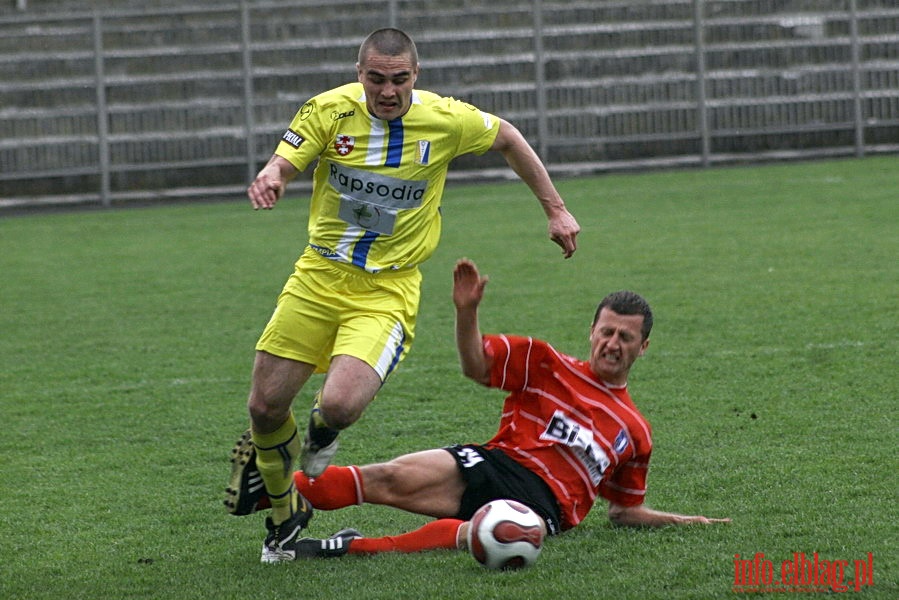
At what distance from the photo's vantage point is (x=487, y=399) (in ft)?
22.7

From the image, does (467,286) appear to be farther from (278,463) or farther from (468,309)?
(278,463)

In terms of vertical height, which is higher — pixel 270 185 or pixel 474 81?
pixel 474 81

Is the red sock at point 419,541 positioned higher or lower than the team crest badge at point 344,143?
lower

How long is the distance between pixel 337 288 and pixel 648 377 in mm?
2864

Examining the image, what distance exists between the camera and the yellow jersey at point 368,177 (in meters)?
4.82

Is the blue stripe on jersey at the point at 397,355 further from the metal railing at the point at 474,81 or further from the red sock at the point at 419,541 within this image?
the metal railing at the point at 474,81

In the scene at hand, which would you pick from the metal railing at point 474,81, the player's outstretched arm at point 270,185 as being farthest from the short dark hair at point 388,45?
the metal railing at point 474,81

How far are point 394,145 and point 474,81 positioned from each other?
51.9ft

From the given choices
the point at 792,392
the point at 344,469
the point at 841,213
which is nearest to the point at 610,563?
the point at 344,469

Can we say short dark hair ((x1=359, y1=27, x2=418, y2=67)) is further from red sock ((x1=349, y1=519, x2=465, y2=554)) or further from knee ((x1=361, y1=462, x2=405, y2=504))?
red sock ((x1=349, y1=519, x2=465, y2=554))

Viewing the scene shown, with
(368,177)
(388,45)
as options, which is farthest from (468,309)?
(388,45)

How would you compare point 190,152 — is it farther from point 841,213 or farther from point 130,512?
point 130,512

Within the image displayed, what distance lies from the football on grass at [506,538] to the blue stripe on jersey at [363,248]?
1.06 metres

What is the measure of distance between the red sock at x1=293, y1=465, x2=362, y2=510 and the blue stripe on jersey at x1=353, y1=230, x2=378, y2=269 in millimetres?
756
